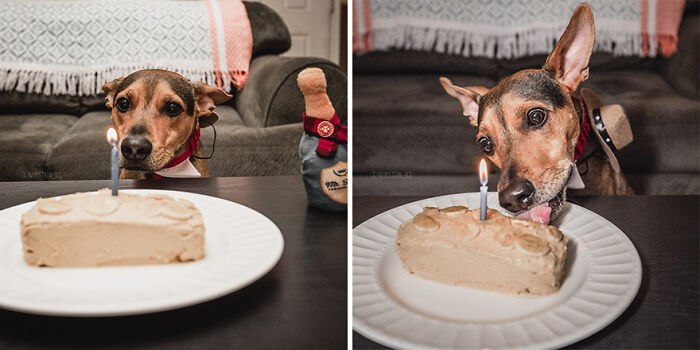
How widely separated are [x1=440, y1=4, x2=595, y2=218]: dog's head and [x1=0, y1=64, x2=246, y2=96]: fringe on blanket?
371 millimetres

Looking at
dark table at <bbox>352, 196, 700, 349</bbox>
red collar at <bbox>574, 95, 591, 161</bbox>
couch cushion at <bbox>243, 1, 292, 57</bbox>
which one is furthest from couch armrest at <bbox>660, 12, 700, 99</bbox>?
couch cushion at <bbox>243, 1, 292, 57</bbox>

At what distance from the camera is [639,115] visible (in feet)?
1.94

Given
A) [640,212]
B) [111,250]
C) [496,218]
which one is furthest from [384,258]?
[640,212]

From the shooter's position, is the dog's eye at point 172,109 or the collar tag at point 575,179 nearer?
the collar tag at point 575,179

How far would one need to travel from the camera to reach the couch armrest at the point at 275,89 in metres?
0.64

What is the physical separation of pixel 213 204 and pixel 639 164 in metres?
0.51

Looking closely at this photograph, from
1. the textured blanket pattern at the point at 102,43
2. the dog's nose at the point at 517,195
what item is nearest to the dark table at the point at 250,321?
the dog's nose at the point at 517,195

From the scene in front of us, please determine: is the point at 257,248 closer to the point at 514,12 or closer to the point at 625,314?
the point at 625,314

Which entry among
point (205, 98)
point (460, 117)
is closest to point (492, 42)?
point (460, 117)

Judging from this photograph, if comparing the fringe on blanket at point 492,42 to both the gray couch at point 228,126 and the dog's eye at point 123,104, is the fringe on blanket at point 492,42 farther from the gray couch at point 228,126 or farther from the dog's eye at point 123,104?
the dog's eye at point 123,104

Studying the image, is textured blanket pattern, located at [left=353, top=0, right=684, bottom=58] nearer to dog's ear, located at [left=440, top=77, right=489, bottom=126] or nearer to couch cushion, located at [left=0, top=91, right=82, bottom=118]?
dog's ear, located at [left=440, top=77, right=489, bottom=126]

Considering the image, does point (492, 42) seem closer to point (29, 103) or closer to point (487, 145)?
point (487, 145)

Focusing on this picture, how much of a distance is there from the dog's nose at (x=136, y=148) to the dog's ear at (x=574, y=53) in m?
0.39

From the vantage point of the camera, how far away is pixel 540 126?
40 centimetres
